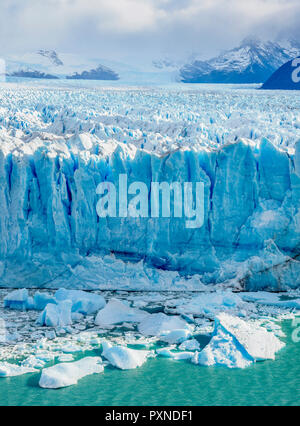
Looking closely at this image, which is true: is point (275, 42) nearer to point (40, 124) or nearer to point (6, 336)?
point (40, 124)

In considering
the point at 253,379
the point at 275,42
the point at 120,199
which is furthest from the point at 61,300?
the point at 275,42

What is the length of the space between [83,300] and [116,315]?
19.1 inches

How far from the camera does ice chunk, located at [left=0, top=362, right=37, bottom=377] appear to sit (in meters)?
4.95

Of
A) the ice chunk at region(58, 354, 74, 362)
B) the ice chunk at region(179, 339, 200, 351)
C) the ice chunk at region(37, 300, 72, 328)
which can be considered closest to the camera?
the ice chunk at region(58, 354, 74, 362)

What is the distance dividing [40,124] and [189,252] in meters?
9.16

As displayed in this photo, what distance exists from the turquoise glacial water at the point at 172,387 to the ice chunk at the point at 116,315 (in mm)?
1038

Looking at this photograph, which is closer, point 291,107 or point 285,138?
point 285,138

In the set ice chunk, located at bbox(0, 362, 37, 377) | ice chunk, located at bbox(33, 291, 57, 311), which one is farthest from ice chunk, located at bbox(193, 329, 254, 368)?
ice chunk, located at bbox(33, 291, 57, 311)

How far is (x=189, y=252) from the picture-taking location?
7445 millimetres

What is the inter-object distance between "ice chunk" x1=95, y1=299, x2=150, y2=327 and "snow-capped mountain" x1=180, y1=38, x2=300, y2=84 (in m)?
28.5

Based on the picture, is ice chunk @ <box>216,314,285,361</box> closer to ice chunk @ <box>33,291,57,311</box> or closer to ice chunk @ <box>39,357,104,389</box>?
ice chunk @ <box>39,357,104,389</box>

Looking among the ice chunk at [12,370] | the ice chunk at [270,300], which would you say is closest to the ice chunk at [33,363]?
the ice chunk at [12,370]

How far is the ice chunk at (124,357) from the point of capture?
5.13 meters

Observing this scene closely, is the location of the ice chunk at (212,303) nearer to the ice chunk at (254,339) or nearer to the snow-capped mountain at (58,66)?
the ice chunk at (254,339)
